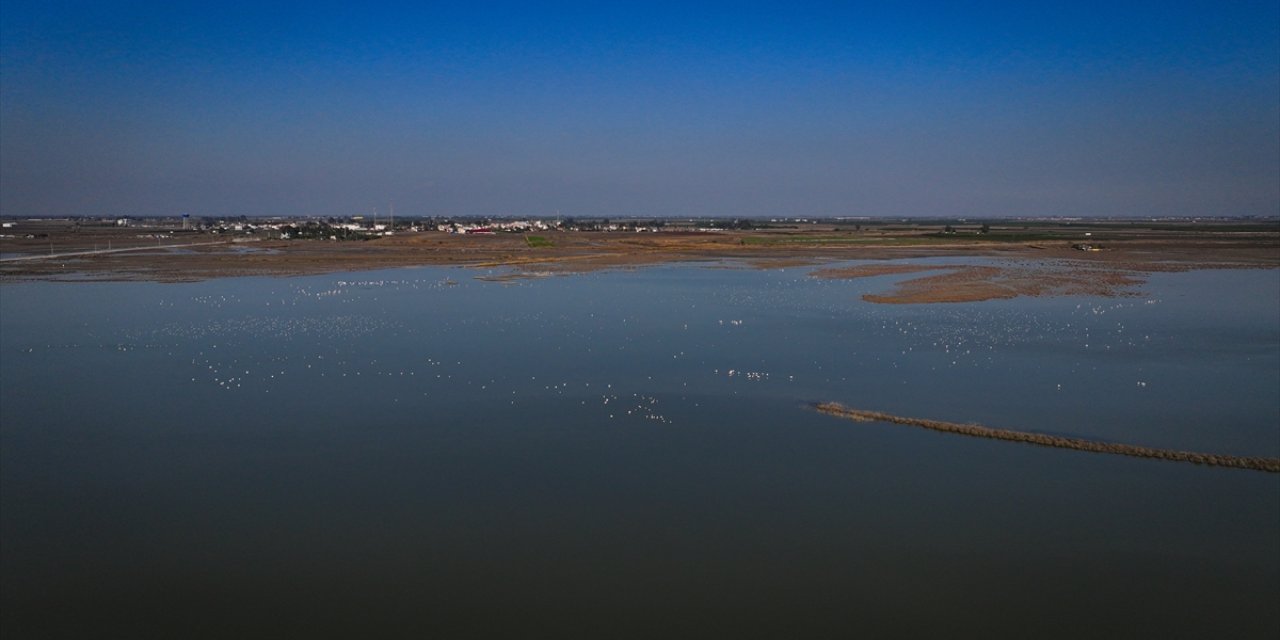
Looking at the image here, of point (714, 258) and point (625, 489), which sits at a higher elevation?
point (714, 258)

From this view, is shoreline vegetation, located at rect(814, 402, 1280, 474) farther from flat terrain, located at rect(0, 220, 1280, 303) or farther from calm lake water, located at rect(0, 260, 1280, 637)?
flat terrain, located at rect(0, 220, 1280, 303)

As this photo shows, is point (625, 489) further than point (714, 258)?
No

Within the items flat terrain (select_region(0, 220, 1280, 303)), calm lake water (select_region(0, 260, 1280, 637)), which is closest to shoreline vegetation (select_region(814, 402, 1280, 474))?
calm lake water (select_region(0, 260, 1280, 637))

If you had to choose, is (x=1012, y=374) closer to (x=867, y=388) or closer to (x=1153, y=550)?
(x=867, y=388)

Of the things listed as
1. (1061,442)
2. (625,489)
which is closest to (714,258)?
(1061,442)

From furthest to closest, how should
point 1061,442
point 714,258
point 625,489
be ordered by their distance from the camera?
1. point 714,258
2. point 1061,442
3. point 625,489

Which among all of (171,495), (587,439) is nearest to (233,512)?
(171,495)

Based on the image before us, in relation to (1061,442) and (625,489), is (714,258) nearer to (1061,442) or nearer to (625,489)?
(1061,442)

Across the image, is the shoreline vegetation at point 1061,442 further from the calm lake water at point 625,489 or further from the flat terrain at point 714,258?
the flat terrain at point 714,258
